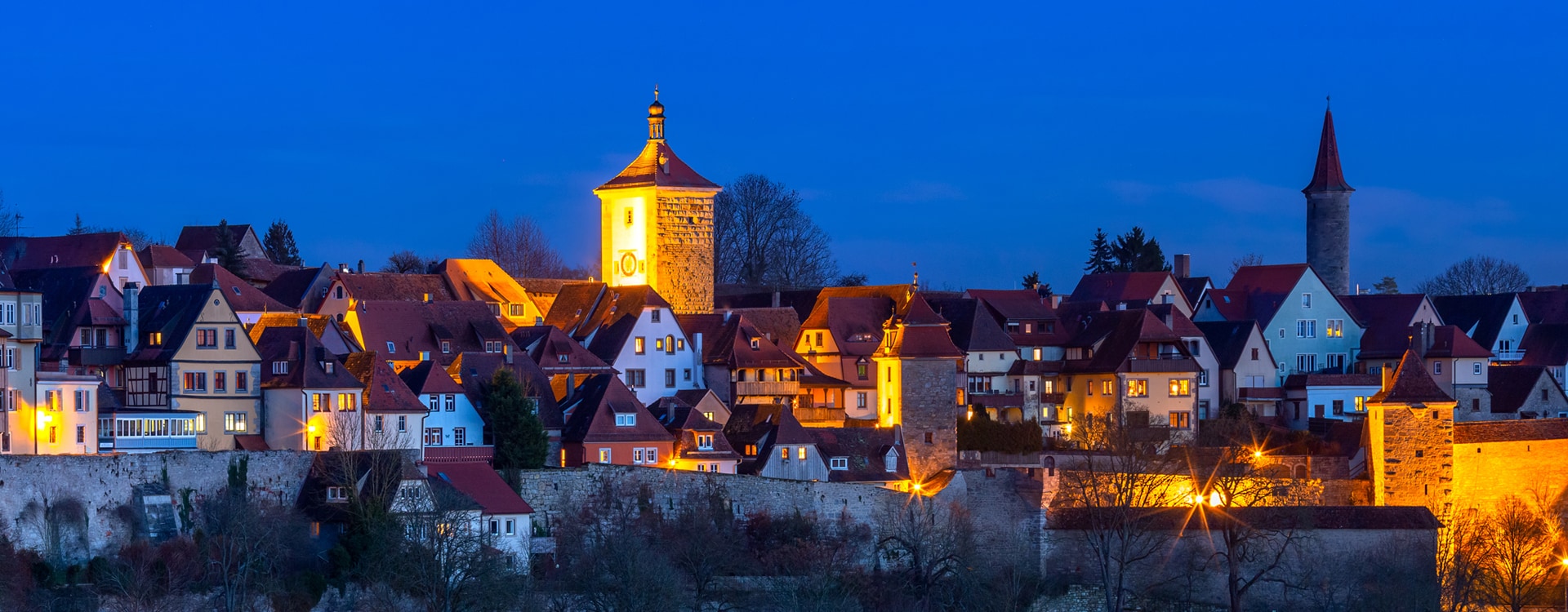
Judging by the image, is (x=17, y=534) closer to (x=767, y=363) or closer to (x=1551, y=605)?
(x=767, y=363)

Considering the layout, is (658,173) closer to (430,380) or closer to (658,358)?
(658,358)

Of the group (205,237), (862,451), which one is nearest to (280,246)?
(205,237)

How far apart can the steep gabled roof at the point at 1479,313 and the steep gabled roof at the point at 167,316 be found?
43.1 meters

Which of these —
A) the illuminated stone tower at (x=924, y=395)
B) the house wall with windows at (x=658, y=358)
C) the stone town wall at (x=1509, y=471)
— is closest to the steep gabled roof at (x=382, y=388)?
the house wall with windows at (x=658, y=358)

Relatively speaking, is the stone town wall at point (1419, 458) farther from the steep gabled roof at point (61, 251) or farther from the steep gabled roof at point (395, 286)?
the steep gabled roof at point (61, 251)

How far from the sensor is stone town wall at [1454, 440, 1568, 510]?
209 feet

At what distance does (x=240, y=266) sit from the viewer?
88000 mm

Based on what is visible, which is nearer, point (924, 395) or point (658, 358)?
point (924, 395)

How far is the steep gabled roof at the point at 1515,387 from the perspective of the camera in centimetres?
7644

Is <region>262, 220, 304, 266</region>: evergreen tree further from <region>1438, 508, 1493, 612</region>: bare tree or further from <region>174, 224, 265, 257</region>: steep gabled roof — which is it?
<region>1438, 508, 1493, 612</region>: bare tree

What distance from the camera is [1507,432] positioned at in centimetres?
6438

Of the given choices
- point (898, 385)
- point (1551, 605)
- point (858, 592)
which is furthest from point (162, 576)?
point (1551, 605)

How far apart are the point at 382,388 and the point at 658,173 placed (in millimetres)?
19392

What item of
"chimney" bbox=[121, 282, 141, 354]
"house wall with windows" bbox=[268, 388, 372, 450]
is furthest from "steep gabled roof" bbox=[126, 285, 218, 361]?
"house wall with windows" bbox=[268, 388, 372, 450]
